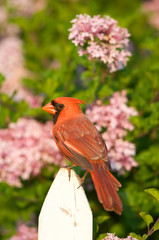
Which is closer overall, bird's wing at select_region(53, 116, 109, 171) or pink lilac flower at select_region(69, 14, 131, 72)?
bird's wing at select_region(53, 116, 109, 171)

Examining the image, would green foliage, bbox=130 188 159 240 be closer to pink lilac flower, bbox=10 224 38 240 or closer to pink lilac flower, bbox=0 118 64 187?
pink lilac flower, bbox=10 224 38 240

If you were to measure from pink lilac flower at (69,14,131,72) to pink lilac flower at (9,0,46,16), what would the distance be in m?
2.66

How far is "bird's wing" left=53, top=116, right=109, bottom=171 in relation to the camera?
148cm

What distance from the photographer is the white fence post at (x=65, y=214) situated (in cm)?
138

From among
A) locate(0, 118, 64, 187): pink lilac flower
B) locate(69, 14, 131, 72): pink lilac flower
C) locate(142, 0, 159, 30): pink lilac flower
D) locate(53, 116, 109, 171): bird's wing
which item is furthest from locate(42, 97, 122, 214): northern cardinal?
locate(142, 0, 159, 30): pink lilac flower

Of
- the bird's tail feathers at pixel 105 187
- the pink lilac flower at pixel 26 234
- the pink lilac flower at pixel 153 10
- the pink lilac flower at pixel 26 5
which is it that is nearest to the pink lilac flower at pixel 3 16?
the pink lilac flower at pixel 26 5

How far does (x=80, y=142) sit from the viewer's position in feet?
5.03

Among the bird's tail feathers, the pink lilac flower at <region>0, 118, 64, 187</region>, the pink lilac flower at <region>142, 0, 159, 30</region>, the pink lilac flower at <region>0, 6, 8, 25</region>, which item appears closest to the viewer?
the bird's tail feathers

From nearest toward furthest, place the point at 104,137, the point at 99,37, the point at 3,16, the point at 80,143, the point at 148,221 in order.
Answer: the point at 148,221, the point at 80,143, the point at 99,37, the point at 104,137, the point at 3,16

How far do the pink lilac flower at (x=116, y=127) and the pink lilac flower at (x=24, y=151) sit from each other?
1.11 ft

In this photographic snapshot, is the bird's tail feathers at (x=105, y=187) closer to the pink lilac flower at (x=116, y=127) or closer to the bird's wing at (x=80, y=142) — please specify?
the bird's wing at (x=80, y=142)

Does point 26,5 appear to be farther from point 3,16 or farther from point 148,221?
point 148,221

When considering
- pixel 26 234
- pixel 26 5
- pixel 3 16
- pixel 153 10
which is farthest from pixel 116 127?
pixel 153 10

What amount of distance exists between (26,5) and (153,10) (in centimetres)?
156
